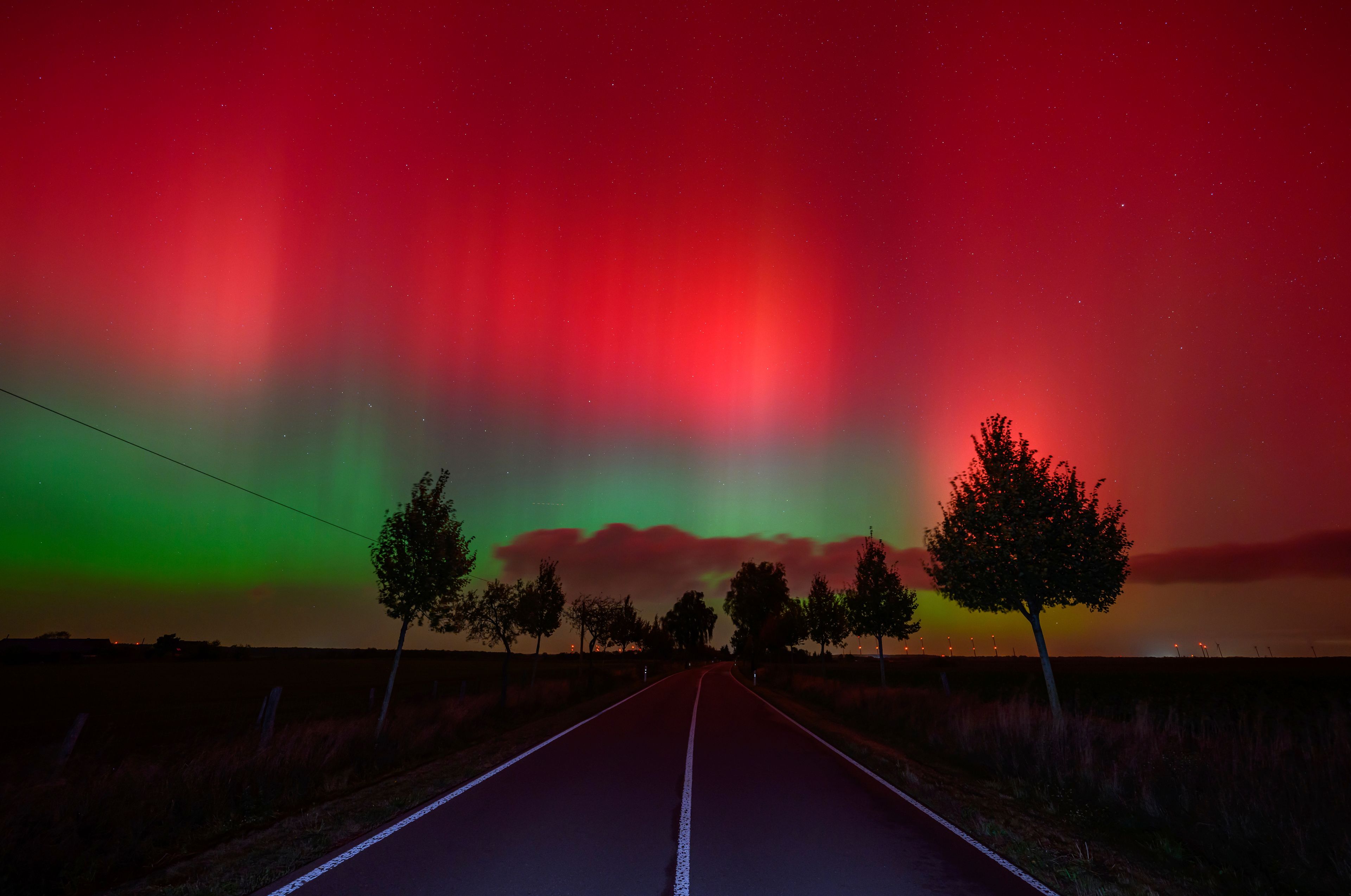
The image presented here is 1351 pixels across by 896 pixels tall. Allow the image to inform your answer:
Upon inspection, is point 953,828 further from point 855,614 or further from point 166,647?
point 166,647

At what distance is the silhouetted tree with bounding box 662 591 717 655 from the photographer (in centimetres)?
13388

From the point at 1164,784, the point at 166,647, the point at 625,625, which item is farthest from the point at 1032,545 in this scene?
the point at 166,647

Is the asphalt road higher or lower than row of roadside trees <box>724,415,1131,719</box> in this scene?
lower

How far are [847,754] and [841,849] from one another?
727 cm

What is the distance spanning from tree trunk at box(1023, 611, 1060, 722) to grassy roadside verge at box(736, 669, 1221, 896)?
3122mm

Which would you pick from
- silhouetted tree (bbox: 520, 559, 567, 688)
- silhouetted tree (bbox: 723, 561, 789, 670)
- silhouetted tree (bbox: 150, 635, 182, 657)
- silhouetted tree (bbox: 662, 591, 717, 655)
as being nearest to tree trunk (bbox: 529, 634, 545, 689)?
silhouetted tree (bbox: 520, 559, 567, 688)

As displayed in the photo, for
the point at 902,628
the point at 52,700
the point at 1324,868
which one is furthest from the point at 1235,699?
the point at 52,700

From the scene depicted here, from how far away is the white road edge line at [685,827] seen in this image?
17.5 ft

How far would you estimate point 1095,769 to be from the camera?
9.78m

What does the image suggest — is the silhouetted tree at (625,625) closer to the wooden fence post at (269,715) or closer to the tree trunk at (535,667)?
the tree trunk at (535,667)

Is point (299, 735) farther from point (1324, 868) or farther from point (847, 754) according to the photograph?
point (1324, 868)

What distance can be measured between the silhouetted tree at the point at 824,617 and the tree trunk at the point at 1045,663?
2523cm

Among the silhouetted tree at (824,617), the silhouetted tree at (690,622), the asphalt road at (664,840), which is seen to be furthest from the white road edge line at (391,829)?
the silhouetted tree at (690,622)

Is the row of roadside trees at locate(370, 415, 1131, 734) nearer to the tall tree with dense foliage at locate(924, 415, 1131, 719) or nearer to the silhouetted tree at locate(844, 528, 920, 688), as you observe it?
the tall tree with dense foliage at locate(924, 415, 1131, 719)
